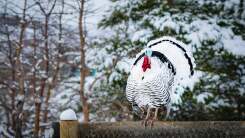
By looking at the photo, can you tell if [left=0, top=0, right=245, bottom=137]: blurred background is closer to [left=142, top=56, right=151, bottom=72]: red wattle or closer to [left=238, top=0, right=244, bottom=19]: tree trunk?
[left=238, top=0, right=244, bottom=19]: tree trunk

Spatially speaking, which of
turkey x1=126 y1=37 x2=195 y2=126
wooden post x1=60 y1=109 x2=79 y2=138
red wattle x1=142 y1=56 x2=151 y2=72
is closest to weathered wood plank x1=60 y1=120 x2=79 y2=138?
wooden post x1=60 y1=109 x2=79 y2=138

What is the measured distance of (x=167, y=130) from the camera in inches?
129

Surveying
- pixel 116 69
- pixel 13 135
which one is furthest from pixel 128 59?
pixel 13 135

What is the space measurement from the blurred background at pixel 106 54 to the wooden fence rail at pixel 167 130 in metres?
1.49

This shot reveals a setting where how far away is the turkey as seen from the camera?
285 centimetres

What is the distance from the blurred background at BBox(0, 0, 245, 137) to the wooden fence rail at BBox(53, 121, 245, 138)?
4.88 feet

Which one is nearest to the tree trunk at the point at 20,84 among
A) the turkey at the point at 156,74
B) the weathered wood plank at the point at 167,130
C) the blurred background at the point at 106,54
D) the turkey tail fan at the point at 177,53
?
the blurred background at the point at 106,54

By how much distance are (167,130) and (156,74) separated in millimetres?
650

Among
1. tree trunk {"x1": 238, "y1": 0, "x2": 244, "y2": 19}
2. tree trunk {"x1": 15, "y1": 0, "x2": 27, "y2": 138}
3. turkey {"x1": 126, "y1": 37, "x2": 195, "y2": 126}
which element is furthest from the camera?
tree trunk {"x1": 238, "y1": 0, "x2": 244, "y2": 19}

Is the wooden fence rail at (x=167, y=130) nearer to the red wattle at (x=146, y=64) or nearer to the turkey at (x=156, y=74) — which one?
the turkey at (x=156, y=74)

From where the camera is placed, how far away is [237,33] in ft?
17.9

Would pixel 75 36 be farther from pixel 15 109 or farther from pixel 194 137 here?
pixel 194 137

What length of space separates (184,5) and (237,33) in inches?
34.8

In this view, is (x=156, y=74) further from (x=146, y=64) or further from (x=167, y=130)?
(x=167, y=130)
